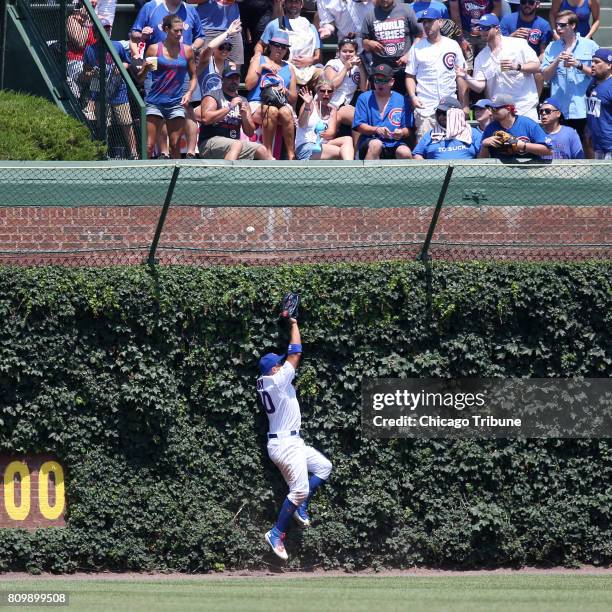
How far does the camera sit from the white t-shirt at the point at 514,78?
42.0ft

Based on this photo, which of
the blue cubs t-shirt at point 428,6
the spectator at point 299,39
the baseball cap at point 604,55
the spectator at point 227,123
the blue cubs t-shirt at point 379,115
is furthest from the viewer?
the spectator at point 299,39

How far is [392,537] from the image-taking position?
10.2 meters

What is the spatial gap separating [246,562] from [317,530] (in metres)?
0.71

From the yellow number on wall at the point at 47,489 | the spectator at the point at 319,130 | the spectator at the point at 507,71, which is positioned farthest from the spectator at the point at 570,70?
the yellow number on wall at the point at 47,489

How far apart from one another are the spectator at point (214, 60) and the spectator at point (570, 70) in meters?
3.77

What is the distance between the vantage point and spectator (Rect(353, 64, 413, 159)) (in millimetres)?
12117

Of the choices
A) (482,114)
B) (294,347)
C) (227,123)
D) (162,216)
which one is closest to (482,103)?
(482,114)

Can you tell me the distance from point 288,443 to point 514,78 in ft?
18.0

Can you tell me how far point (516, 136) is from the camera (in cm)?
1131

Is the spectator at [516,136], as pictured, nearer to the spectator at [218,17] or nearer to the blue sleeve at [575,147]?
the blue sleeve at [575,147]

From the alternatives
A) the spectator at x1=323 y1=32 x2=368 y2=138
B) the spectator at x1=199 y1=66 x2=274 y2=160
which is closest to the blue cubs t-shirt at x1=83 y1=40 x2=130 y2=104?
the spectator at x1=199 y1=66 x2=274 y2=160

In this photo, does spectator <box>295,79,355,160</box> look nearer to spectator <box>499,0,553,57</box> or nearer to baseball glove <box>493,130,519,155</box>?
baseball glove <box>493,130,519,155</box>

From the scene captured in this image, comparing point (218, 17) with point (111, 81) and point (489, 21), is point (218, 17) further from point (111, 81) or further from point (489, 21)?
point (489, 21)

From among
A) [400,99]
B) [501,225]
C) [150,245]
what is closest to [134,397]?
[150,245]
